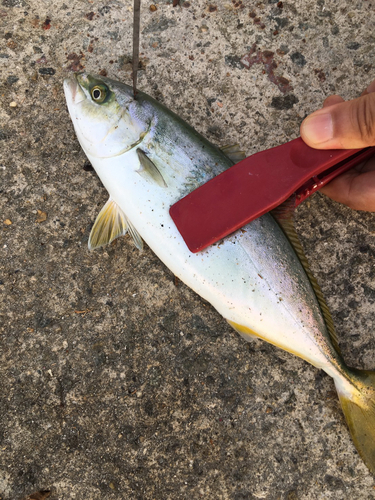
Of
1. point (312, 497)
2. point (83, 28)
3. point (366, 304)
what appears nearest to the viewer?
point (312, 497)

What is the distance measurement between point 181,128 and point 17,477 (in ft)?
7.88

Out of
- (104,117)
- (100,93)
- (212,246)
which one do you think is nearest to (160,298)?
(212,246)

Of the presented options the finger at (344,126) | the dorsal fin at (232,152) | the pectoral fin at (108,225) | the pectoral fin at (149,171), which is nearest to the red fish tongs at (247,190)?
the finger at (344,126)

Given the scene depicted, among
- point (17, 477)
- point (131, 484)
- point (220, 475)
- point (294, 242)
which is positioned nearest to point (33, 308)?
point (17, 477)

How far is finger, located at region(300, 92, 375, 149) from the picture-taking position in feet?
6.22

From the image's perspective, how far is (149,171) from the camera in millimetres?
2141

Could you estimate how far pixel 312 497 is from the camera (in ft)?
7.48

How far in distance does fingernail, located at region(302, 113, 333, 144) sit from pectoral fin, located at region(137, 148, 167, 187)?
0.86 metres

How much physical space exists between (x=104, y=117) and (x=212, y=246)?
40.8 inches

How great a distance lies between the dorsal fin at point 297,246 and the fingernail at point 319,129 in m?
0.39

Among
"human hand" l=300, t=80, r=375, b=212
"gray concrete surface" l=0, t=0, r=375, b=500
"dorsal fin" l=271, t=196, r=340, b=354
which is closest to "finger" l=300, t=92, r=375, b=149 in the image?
"human hand" l=300, t=80, r=375, b=212

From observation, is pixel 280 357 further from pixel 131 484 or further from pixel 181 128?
pixel 181 128

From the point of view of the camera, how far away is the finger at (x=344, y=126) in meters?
1.90

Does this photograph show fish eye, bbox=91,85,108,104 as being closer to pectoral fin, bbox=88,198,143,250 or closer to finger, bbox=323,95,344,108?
pectoral fin, bbox=88,198,143,250
